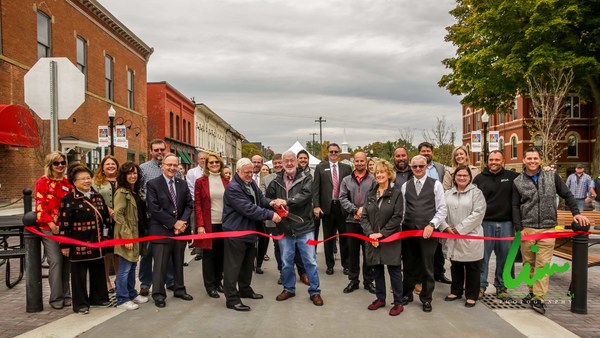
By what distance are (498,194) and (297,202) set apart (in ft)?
8.91

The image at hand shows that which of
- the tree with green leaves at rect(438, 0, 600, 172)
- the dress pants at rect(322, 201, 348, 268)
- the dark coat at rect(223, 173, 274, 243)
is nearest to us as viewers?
the dark coat at rect(223, 173, 274, 243)

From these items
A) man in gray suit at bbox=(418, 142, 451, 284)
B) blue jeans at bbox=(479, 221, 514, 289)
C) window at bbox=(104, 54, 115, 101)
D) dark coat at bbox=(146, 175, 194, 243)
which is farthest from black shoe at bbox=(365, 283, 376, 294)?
window at bbox=(104, 54, 115, 101)

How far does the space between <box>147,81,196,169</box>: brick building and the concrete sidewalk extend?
95.8 feet

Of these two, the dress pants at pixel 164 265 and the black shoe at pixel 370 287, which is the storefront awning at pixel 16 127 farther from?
the black shoe at pixel 370 287

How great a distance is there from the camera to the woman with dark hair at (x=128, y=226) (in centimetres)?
588

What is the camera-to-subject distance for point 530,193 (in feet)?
19.0

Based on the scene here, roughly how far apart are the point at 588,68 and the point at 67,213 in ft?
87.6

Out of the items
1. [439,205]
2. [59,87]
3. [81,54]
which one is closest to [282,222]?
[439,205]

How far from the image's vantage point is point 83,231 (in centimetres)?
573

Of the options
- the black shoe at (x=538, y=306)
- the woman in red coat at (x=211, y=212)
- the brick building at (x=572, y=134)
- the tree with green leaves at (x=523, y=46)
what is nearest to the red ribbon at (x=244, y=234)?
the woman in red coat at (x=211, y=212)

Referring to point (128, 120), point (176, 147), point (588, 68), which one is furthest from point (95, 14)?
point (588, 68)

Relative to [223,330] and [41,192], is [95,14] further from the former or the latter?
[223,330]

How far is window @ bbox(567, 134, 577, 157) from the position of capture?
40750 mm

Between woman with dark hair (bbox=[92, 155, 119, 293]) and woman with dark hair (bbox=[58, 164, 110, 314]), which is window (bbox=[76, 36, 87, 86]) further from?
woman with dark hair (bbox=[58, 164, 110, 314])
